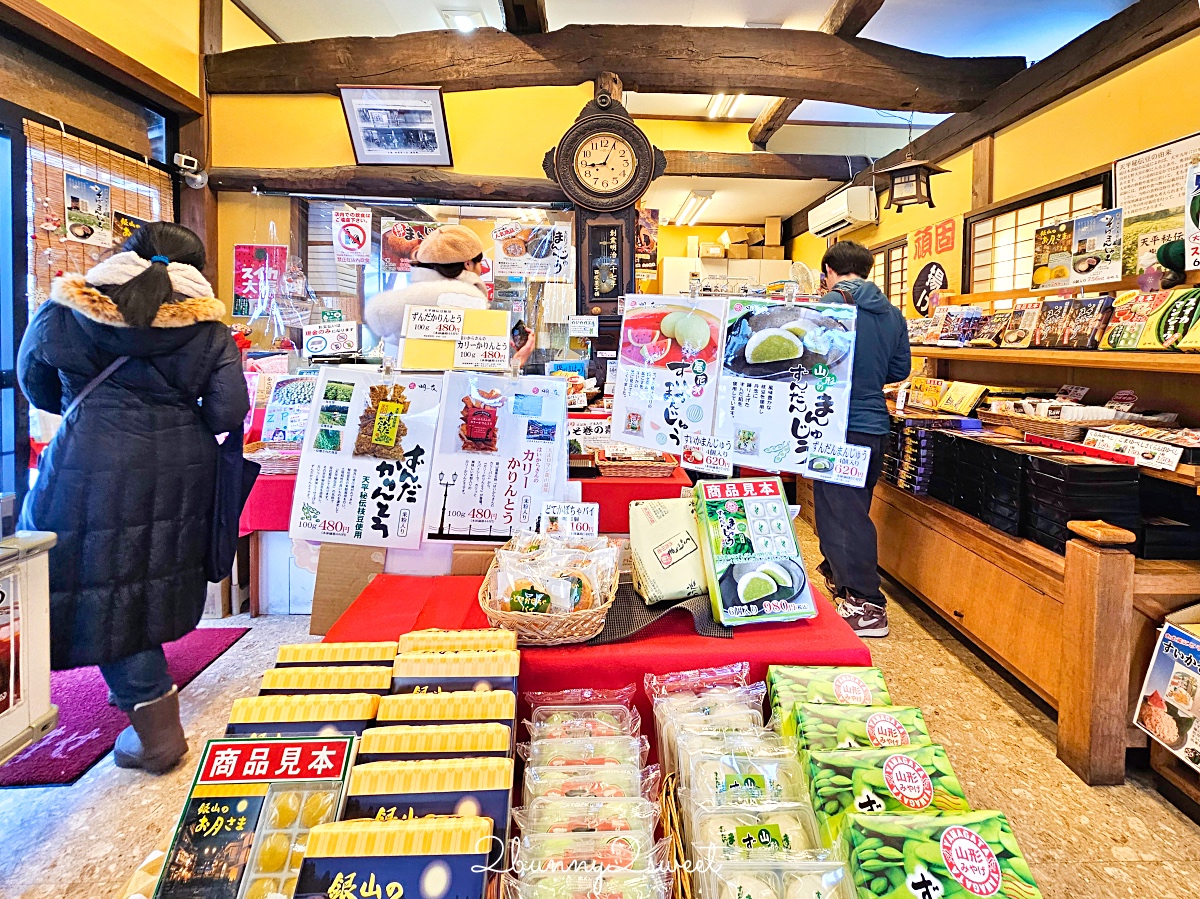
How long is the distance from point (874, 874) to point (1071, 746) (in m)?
1.75

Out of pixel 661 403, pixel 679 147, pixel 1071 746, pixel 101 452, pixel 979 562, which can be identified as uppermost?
pixel 679 147

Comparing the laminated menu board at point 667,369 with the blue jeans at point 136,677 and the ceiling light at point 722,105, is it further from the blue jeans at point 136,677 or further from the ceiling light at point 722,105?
the ceiling light at point 722,105

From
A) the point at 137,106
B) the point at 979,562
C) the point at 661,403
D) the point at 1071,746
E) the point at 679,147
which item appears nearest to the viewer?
the point at 661,403

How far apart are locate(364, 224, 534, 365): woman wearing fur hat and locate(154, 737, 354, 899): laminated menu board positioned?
80.9 inches

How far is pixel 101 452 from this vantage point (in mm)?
2059

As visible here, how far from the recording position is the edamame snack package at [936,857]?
3.10 feet

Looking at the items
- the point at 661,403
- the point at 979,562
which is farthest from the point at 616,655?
the point at 979,562

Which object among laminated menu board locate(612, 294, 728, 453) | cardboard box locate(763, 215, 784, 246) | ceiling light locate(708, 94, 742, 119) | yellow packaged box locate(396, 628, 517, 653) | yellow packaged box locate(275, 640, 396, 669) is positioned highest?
ceiling light locate(708, 94, 742, 119)

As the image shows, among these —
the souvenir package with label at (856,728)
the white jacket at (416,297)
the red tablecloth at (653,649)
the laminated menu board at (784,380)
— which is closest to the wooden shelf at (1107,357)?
the laminated menu board at (784,380)

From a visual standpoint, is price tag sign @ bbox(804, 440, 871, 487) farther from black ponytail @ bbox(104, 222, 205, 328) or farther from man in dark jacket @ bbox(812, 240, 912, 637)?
black ponytail @ bbox(104, 222, 205, 328)

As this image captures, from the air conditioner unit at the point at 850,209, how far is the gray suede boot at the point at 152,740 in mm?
6659

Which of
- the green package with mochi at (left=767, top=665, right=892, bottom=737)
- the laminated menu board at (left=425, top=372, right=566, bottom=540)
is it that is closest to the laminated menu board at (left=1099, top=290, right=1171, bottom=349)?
the green package with mochi at (left=767, top=665, right=892, bottom=737)

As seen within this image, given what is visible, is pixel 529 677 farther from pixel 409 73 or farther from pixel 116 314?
pixel 409 73

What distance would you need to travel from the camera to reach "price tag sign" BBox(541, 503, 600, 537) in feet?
6.41
